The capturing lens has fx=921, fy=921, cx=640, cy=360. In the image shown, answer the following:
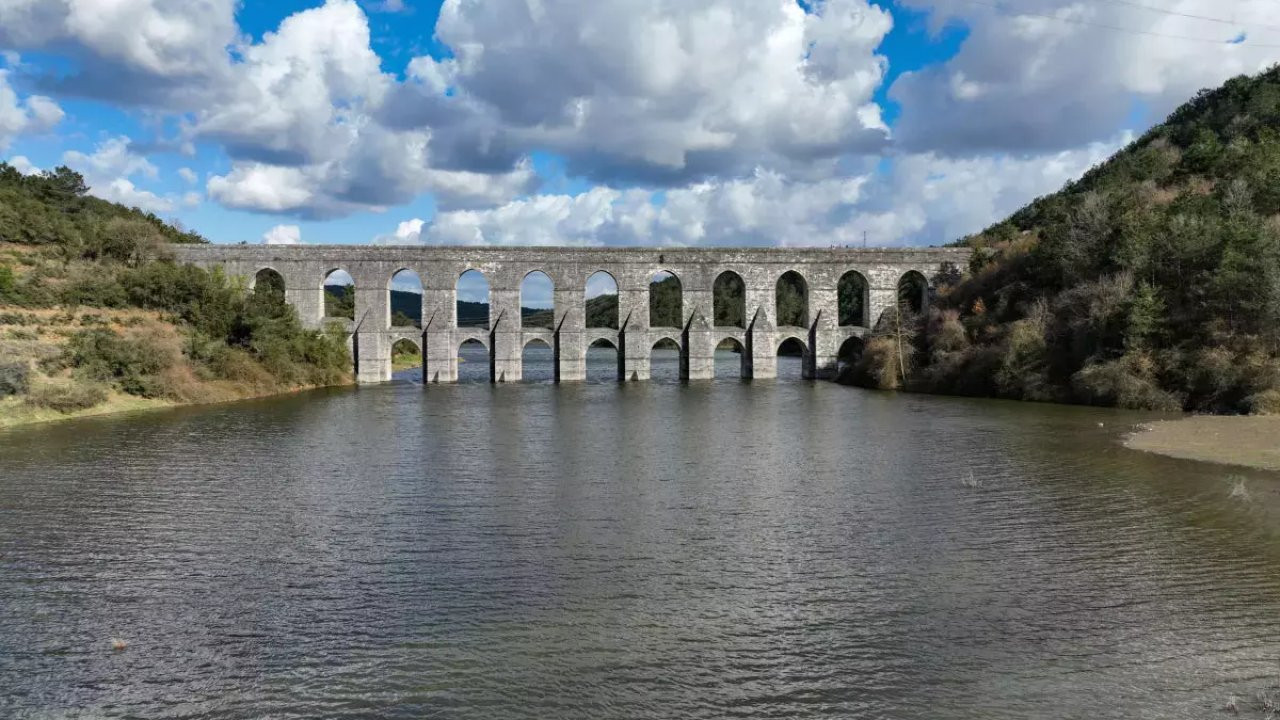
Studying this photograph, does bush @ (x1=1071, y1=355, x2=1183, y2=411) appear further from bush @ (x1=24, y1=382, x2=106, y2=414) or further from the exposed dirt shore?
bush @ (x1=24, y1=382, x2=106, y2=414)

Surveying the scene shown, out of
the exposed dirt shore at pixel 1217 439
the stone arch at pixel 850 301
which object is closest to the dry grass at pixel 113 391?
the exposed dirt shore at pixel 1217 439

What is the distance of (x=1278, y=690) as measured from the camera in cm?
857

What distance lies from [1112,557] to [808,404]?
977 inches

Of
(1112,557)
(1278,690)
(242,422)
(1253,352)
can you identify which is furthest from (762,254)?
(1278,690)

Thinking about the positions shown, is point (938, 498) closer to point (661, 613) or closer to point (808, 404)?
point (661, 613)

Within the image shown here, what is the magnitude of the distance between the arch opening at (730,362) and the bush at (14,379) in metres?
35.5

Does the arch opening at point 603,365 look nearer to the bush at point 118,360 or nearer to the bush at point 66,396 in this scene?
the bush at point 118,360

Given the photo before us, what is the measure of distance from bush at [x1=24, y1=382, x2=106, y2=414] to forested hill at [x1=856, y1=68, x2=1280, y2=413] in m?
35.4

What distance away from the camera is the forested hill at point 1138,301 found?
30828 millimetres

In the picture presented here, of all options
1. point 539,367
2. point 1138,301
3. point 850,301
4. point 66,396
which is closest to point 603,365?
point 539,367

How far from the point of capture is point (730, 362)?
76562 mm

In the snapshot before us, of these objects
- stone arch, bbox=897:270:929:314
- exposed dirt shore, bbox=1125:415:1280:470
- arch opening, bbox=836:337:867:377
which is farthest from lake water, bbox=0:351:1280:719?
stone arch, bbox=897:270:929:314

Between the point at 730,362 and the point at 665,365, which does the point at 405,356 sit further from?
the point at 730,362

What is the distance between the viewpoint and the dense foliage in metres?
34.2
